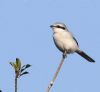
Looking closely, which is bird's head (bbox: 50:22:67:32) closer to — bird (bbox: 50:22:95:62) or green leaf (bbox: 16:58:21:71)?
bird (bbox: 50:22:95:62)

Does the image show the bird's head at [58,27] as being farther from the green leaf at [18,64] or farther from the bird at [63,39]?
the green leaf at [18,64]

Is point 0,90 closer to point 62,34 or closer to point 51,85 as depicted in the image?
point 51,85

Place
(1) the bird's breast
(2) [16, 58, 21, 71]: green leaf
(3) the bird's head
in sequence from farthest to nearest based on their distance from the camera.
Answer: (3) the bird's head
(1) the bird's breast
(2) [16, 58, 21, 71]: green leaf

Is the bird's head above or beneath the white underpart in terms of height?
above

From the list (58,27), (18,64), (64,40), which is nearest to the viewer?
(18,64)

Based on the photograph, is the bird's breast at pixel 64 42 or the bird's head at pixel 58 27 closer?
the bird's breast at pixel 64 42

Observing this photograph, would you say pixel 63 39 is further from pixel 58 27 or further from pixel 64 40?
pixel 58 27

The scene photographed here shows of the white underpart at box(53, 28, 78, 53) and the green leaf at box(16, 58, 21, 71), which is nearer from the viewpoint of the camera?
the green leaf at box(16, 58, 21, 71)

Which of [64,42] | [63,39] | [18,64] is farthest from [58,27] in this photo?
[18,64]

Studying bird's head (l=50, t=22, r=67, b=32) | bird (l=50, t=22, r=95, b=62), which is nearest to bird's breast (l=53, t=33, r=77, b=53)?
bird (l=50, t=22, r=95, b=62)

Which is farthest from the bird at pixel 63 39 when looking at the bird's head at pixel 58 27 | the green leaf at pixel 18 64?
the green leaf at pixel 18 64

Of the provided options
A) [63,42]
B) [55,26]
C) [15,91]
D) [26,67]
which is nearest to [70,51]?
[63,42]

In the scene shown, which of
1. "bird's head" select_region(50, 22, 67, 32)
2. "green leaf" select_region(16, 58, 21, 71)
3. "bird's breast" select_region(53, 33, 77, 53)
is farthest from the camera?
"bird's head" select_region(50, 22, 67, 32)

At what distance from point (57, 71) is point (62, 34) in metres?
4.12
